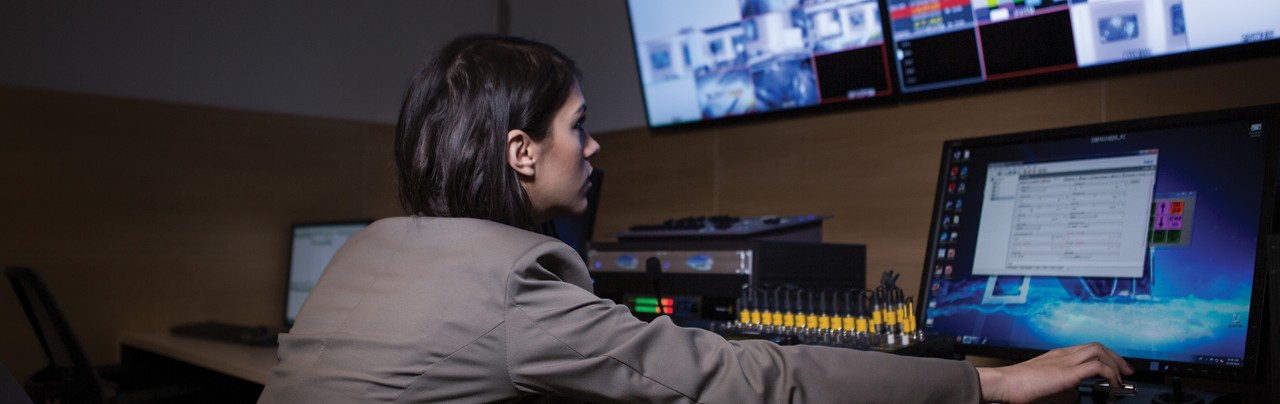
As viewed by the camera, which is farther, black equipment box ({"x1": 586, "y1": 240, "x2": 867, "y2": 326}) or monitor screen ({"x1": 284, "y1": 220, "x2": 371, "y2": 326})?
monitor screen ({"x1": 284, "y1": 220, "x2": 371, "y2": 326})

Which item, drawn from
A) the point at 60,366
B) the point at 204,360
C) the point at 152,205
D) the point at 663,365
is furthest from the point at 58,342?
the point at 663,365

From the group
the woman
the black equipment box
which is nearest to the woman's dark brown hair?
Answer: the woman

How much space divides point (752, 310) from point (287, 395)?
31.5 inches

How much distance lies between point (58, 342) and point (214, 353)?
0.32 m

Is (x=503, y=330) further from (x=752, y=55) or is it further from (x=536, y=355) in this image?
(x=752, y=55)

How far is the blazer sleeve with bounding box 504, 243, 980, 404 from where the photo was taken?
3.10 ft

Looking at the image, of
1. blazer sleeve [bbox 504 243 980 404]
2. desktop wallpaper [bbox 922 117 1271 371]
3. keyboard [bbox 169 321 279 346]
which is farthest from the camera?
keyboard [bbox 169 321 279 346]

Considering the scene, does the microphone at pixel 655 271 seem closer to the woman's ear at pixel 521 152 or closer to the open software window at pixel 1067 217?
the open software window at pixel 1067 217

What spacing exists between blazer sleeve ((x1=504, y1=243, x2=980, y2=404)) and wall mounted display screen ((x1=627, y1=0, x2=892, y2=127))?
1.24 m

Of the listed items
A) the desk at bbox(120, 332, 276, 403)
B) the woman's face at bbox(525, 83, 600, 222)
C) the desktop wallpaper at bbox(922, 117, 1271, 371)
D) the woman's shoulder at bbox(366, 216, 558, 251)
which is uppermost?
the woman's face at bbox(525, 83, 600, 222)

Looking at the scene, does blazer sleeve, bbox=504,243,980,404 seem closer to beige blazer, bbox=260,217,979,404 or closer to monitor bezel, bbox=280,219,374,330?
beige blazer, bbox=260,217,979,404

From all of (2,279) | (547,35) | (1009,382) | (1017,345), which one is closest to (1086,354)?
(1009,382)

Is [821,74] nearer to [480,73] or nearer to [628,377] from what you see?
[480,73]

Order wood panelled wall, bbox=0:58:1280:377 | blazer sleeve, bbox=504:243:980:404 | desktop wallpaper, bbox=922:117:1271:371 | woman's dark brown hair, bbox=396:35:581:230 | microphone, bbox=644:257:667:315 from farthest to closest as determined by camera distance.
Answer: wood panelled wall, bbox=0:58:1280:377 < microphone, bbox=644:257:667:315 < desktop wallpaper, bbox=922:117:1271:371 < woman's dark brown hair, bbox=396:35:581:230 < blazer sleeve, bbox=504:243:980:404
